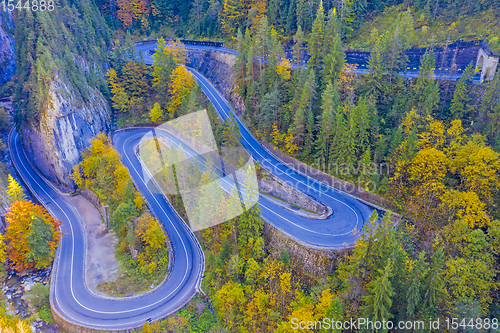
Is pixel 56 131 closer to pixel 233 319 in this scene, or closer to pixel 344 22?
pixel 233 319

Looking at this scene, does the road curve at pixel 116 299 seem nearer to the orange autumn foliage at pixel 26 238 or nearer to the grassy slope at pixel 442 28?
the orange autumn foliage at pixel 26 238

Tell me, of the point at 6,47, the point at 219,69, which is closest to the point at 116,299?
the point at 219,69

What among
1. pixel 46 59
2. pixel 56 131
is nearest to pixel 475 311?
pixel 56 131

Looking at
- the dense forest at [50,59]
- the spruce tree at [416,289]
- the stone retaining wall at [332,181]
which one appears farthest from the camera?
the dense forest at [50,59]

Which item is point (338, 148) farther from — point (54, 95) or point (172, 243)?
point (54, 95)

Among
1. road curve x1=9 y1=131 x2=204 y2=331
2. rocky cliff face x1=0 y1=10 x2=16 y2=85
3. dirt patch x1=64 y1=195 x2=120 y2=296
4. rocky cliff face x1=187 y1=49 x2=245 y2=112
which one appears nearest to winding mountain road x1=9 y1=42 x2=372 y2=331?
road curve x1=9 y1=131 x2=204 y2=331

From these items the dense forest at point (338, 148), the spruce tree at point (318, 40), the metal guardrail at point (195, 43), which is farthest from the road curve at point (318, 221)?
the metal guardrail at point (195, 43)

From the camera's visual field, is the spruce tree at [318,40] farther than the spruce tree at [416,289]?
Yes
